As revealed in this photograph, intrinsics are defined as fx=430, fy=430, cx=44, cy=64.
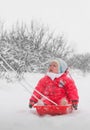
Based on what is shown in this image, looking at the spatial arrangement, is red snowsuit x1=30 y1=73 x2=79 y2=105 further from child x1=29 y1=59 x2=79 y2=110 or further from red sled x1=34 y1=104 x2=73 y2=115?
red sled x1=34 y1=104 x2=73 y2=115

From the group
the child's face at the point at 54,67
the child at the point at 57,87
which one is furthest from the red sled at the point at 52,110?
the child's face at the point at 54,67

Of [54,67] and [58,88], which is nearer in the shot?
[58,88]

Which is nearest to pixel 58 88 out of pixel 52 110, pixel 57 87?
pixel 57 87

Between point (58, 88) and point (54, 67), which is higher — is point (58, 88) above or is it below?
below

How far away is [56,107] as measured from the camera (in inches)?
214

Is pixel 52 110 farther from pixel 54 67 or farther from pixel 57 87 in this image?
pixel 54 67

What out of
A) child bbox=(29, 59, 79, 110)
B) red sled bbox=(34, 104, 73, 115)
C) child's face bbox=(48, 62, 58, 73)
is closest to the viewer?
red sled bbox=(34, 104, 73, 115)

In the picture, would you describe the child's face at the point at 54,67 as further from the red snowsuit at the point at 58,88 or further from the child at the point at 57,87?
the red snowsuit at the point at 58,88

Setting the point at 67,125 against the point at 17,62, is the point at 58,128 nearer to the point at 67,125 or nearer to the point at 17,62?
the point at 67,125

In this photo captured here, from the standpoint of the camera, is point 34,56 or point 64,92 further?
point 34,56

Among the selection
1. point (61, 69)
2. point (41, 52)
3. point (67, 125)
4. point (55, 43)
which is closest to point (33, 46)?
point (41, 52)

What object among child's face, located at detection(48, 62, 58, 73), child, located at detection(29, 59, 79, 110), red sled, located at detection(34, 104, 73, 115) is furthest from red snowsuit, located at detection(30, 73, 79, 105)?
red sled, located at detection(34, 104, 73, 115)

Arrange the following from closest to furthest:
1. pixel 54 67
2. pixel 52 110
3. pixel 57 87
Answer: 1. pixel 52 110
2. pixel 57 87
3. pixel 54 67

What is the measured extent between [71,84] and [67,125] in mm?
1680
